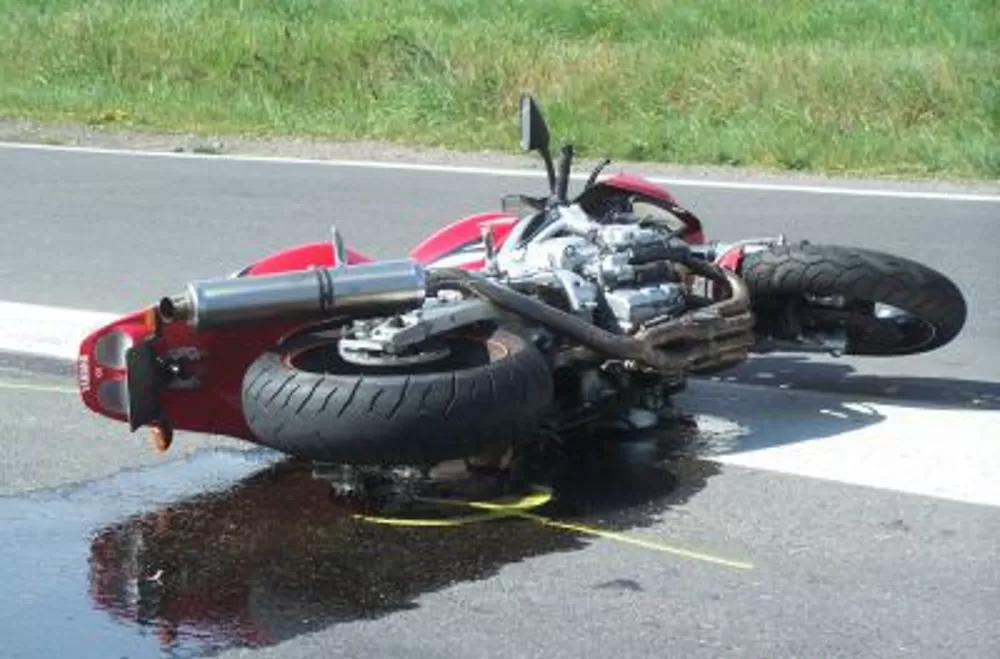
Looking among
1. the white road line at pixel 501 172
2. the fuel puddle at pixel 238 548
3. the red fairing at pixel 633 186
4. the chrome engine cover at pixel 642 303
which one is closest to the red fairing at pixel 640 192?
the red fairing at pixel 633 186

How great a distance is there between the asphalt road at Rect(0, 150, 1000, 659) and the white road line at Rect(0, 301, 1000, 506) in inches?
3.0

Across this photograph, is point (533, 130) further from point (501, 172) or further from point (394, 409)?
point (501, 172)

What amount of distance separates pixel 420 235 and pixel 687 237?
4.41 meters

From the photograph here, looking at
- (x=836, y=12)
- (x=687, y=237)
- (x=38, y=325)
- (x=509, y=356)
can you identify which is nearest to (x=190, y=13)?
(x=836, y=12)

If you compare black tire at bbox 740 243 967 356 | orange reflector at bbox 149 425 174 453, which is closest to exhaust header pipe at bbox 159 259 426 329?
orange reflector at bbox 149 425 174 453

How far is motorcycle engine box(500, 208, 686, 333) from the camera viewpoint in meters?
7.18

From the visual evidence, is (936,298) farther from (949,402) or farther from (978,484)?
(978,484)

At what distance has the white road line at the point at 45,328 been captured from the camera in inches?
367

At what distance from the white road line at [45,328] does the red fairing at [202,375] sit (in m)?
2.31

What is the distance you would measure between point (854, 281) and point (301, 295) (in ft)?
7.20

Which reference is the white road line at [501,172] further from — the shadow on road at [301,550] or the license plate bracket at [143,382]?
the license plate bracket at [143,382]

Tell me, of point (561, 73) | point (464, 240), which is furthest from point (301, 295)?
point (561, 73)

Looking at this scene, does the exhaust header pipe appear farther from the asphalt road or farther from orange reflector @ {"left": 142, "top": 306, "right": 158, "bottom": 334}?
the asphalt road

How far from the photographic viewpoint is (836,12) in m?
22.3
